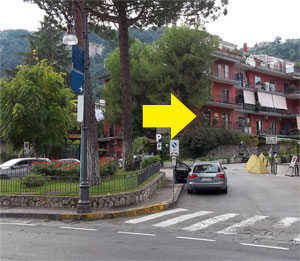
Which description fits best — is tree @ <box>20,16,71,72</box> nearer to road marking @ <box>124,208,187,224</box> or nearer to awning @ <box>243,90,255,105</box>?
awning @ <box>243,90,255,105</box>

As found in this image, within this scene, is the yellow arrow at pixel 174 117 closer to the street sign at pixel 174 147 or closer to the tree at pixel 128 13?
the street sign at pixel 174 147

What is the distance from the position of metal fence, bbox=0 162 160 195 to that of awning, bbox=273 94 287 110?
45666 millimetres

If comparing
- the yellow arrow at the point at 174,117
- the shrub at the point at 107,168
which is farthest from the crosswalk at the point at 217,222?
the shrub at the point at 107,168

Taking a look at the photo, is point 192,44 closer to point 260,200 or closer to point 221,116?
point 221,116

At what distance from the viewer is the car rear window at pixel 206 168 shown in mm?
16969

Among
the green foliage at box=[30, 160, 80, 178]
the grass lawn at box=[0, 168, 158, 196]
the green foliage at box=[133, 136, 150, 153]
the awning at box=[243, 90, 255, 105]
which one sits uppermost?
the awning at box=[243, 90, 255, 105]

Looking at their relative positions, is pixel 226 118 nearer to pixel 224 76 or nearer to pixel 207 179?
pixel 224 76

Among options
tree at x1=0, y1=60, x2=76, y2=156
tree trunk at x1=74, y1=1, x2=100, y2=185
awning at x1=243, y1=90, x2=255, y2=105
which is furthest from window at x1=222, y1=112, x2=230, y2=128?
tree trunk at x1=74, y1=1, x2=100, y2=185

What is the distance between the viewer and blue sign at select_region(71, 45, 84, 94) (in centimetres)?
1258

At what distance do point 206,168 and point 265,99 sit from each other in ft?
135

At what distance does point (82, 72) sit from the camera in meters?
13.0

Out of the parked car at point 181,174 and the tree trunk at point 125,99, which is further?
the parked car at point 181,174

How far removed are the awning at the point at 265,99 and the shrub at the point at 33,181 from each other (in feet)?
146

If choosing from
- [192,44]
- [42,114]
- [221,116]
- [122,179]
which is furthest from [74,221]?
[221,116]
